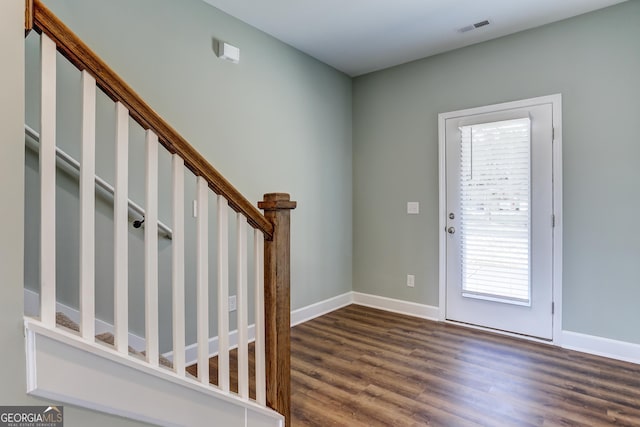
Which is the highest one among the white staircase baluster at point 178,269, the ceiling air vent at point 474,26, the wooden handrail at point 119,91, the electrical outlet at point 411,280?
the ceiling air vent at point 474,26

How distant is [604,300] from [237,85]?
11.3ft

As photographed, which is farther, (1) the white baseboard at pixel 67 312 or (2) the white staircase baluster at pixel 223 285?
(1) the white baseboard at pixel 67 312

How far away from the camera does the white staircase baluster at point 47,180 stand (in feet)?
3.08

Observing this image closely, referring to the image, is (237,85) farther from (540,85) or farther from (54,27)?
(540,85)

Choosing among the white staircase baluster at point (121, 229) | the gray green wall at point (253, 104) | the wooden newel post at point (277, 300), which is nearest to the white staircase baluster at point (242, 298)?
the wooden newel post at point (277, 300)

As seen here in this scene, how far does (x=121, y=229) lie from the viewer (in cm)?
109

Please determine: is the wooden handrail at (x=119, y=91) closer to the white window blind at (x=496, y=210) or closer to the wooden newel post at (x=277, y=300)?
the wooden newel post at (x=277, y=300)

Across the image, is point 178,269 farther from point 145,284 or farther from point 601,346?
point 601,346

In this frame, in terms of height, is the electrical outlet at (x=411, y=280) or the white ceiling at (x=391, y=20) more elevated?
the white ceiling at (x=391, y=20)

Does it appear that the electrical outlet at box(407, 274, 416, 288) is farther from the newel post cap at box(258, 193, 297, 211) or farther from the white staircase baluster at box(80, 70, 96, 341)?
the white staircase baluster at box(80, 70, 96, 341)

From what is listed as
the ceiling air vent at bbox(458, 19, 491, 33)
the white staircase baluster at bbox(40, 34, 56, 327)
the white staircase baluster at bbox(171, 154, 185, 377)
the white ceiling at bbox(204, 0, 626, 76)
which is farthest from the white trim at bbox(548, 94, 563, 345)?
the white staircase baluster at bbox(40, 34, 56, 327)

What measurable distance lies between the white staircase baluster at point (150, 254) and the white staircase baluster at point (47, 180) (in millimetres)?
255

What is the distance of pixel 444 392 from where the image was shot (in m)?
2.20

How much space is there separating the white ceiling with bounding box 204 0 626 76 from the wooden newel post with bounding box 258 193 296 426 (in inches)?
75.4
